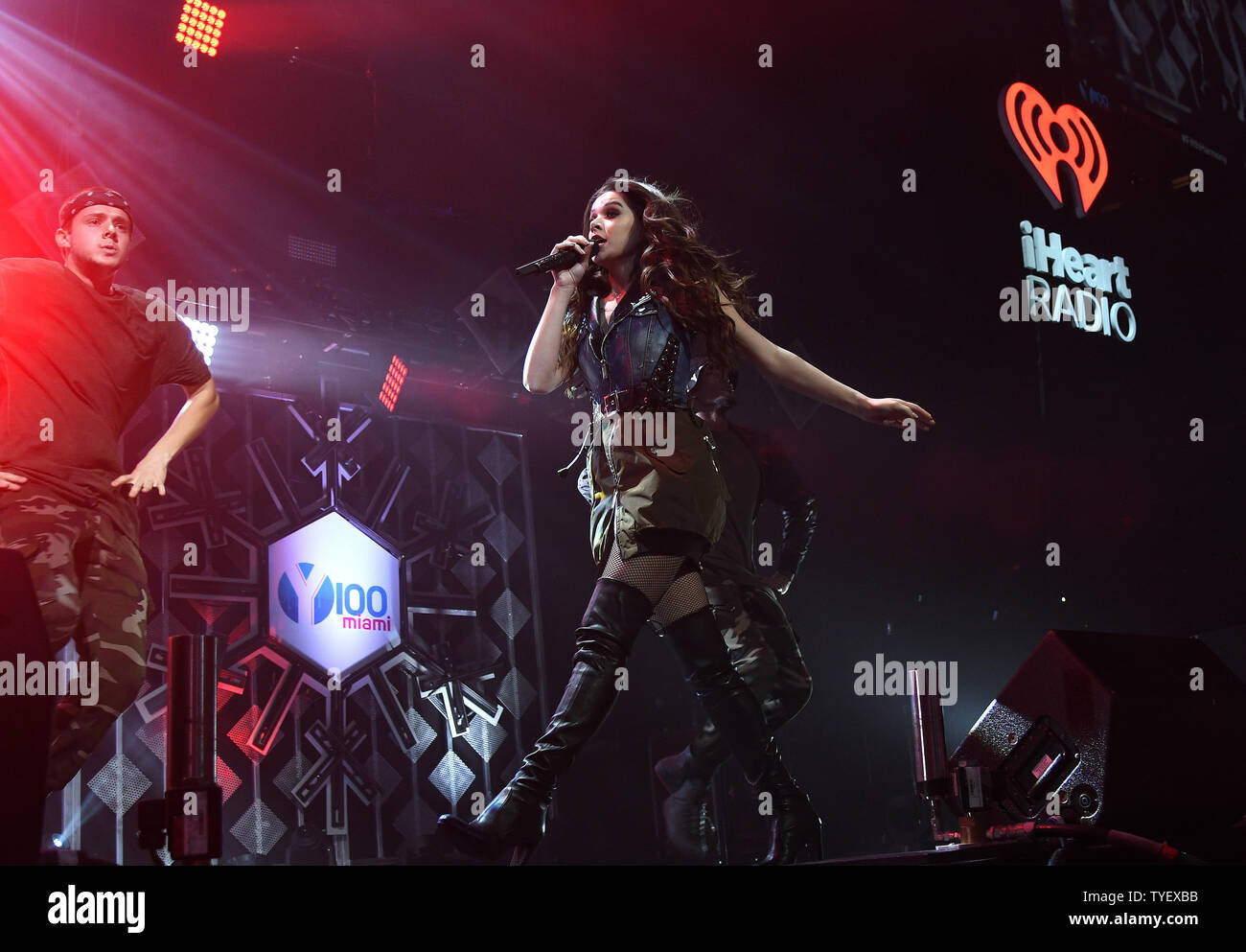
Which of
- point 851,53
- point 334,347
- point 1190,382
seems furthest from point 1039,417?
point 334,347

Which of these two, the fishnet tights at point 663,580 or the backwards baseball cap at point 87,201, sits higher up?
the backwards baseball cap at point 87,201

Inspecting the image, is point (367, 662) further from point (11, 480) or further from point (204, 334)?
point (11, 480)

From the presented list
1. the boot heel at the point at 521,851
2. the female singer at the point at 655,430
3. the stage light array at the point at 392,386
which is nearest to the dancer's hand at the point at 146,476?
the female singer at the point at 655,430

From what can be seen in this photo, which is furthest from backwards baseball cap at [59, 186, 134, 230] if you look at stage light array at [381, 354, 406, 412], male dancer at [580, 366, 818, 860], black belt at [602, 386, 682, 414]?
stage light array at [381, 354, 406, 412]

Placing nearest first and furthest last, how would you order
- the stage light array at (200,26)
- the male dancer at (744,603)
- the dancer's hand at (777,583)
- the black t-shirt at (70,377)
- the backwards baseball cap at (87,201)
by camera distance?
the black t-shirt at (70,377) < the backwards baseball cap at (87,201) < the male dancer at (744,603) < the dancer's hand at (777,583) < the stage light array at (200,26)

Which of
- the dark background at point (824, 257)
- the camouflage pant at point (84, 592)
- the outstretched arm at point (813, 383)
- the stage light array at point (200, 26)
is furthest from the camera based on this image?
the dark background at point (824, 257)

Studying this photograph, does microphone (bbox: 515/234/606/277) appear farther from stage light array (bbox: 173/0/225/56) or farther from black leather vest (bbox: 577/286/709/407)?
stage light array (bbox: 173/0/225/56)

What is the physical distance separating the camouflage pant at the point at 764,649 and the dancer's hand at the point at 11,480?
111 inches

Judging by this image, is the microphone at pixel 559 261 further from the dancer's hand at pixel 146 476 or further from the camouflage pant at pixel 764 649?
the camouflage pant at pixel 764 649

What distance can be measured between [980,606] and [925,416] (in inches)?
208

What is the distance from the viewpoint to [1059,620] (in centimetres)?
839

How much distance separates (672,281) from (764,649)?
6.95 feet

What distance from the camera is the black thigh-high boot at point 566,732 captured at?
2.77 m

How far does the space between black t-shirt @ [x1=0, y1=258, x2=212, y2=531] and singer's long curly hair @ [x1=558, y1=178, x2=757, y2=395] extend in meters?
1.41
